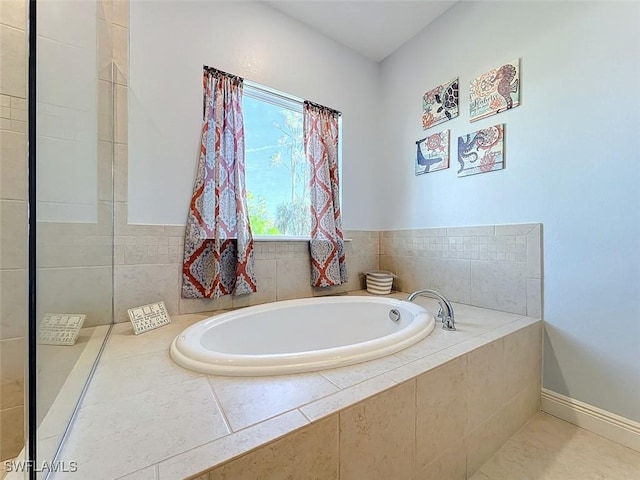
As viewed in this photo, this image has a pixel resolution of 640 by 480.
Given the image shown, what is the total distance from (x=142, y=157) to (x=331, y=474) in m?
1.62

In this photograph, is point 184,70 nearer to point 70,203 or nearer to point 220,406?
point 70,203

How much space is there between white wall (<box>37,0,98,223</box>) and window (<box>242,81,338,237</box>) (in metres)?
0.85

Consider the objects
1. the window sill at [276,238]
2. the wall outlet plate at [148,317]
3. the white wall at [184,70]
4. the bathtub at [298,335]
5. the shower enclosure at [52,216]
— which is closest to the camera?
the shower enclosure at [52,216]

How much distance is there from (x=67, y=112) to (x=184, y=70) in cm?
94

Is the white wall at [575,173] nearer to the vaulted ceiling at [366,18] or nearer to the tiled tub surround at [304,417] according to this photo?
the vaulted ceiling at [366,18]

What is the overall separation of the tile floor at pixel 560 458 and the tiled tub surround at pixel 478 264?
1.83 ft

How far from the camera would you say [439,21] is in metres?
1.88

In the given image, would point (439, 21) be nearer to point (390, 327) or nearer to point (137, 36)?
point (137, 36)

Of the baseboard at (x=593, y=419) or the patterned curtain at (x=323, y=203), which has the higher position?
the patterned curtain at (x=323, y=203)

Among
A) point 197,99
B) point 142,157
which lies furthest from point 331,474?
point 197,99

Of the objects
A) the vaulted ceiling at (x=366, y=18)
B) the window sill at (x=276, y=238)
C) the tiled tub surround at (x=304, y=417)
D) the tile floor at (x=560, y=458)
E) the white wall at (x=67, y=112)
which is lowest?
the tile floor at (x=560, y=458)

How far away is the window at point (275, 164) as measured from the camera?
1.81 meters

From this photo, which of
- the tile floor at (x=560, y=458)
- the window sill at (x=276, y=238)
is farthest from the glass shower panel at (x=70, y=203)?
the tile floor at (x=560, y=458)

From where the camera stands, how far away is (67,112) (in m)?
0.77
